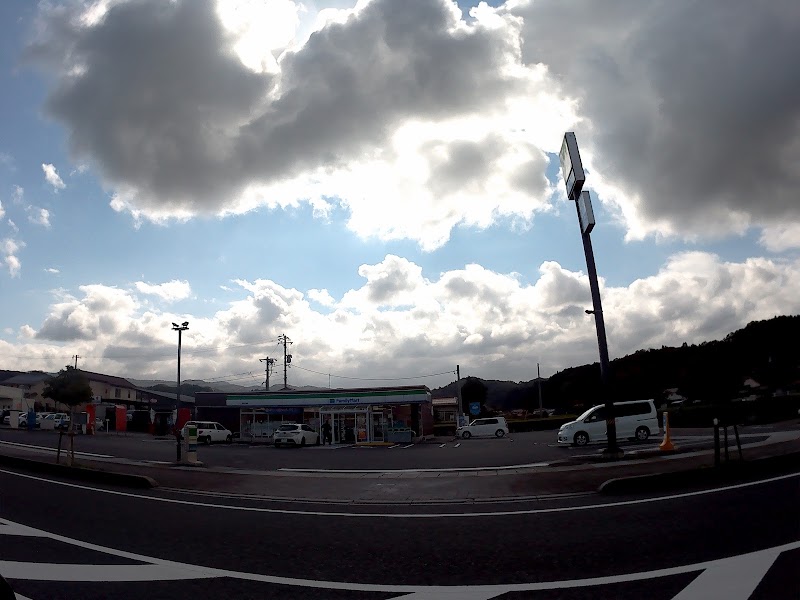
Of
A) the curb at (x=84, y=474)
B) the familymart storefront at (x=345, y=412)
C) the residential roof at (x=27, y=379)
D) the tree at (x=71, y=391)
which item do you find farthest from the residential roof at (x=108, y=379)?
the curb at (x=84, y=474)

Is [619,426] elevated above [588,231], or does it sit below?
below

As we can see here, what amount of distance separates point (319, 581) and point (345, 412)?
32298mm

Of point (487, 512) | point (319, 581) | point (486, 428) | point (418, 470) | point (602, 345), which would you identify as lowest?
point (486, 428)

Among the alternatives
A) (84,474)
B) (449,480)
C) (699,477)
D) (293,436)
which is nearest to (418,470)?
(449,480)

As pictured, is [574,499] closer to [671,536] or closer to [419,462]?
[671,536]

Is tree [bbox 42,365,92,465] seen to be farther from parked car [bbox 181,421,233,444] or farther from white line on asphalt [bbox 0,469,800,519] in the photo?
white line on asphalt [bbox 0,469,800,519]

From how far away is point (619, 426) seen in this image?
24.6 m

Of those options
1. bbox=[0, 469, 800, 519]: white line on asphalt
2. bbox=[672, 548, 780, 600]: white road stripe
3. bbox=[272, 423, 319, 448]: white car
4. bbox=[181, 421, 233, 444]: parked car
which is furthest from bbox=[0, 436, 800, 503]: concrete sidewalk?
bbox=[181, 421, 233, 444]: parked car

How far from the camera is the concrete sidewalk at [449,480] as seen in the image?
38.4 feet

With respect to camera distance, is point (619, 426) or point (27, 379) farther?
point (27, 379)

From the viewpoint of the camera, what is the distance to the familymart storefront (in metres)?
36.8

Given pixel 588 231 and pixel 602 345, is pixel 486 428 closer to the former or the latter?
pixel 602 345

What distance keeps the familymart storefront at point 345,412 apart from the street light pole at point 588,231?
2029 cm

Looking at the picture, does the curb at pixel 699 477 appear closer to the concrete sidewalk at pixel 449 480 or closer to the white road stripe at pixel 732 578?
the concrete sidewalk at pixel 449 480
